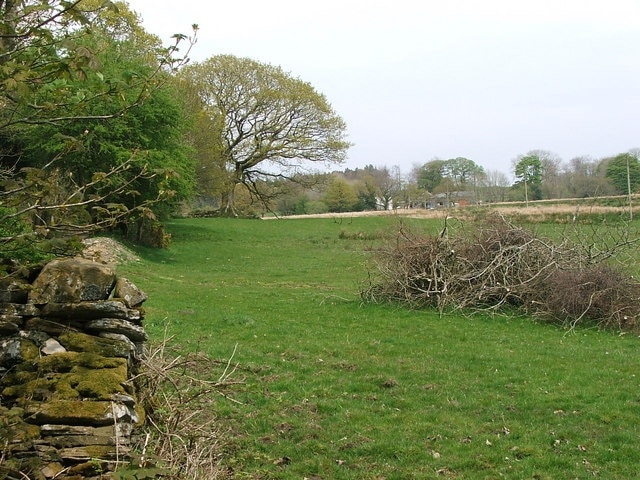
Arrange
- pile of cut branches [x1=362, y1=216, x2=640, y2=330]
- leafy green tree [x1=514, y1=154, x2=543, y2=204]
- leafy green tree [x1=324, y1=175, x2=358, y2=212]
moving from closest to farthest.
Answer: pile of cut branches [x1=362, y1=216, x2=640, y2=330], leafy green tree [x1=514, y1=154, x2=543, y2=204], leafy green tree [x1=324, y1=175, x2=358, y2=212]

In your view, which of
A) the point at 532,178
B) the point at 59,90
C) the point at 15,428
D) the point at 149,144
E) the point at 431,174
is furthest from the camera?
the point at 431,174

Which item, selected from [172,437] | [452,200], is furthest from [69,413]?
[452,200]

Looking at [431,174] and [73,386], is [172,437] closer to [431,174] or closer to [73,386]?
[73,386]

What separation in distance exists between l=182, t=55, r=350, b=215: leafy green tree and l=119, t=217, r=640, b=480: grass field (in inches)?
1239

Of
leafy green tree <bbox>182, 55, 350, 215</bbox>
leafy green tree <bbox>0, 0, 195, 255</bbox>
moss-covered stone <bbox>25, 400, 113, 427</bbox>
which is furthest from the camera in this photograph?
leafy green tree <bbox>182, 55, 350, 215</bbox>

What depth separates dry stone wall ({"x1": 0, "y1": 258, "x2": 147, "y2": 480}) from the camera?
163 inches

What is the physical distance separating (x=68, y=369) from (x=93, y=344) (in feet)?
1.19

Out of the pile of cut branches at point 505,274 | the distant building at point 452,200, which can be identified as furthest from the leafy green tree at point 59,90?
the distant building at point 452,200

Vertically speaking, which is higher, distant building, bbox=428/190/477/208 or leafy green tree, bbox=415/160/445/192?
leafy green tree, bbox=415/160/445/192

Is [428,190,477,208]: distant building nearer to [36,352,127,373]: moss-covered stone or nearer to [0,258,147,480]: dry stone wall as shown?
[0,258,147,480]: dry stone wall

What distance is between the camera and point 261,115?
159 ft

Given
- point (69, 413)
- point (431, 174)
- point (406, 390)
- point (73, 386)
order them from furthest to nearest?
point (431, 174) → point (406, 390) → point (73, 386) → point (69, 413)

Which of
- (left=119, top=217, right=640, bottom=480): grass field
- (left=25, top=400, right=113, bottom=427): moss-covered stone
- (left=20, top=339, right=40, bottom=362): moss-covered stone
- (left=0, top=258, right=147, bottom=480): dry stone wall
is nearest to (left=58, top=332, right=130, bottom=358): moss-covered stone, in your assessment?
(left=0, top=258, right=147, bottom=480): dry stone wall

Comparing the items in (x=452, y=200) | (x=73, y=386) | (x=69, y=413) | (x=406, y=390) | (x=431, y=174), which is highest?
(x=431, y=174)
